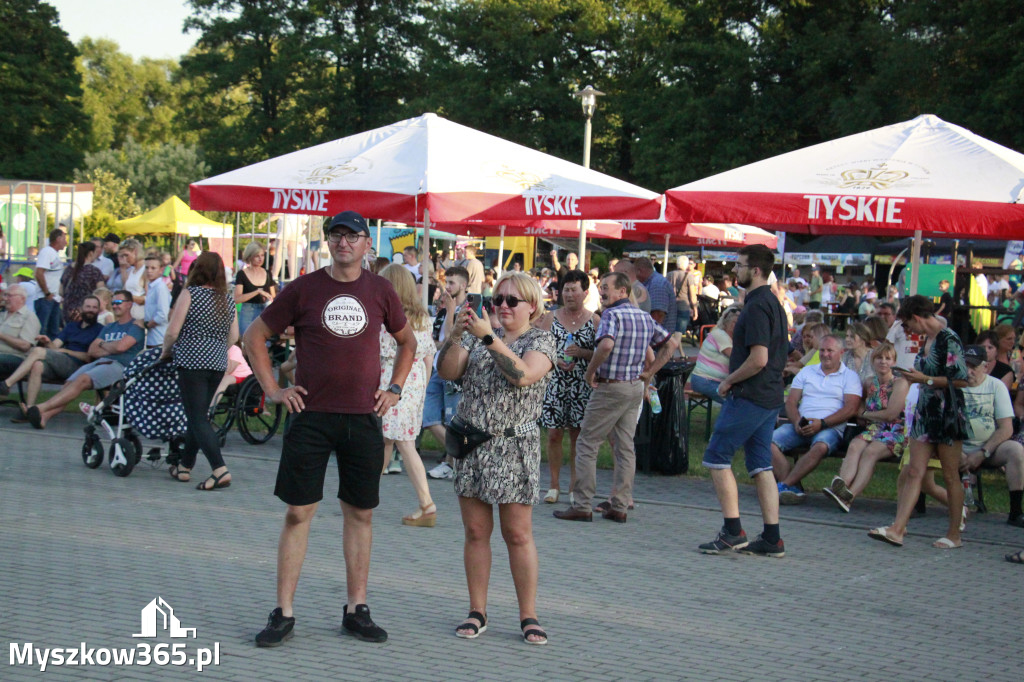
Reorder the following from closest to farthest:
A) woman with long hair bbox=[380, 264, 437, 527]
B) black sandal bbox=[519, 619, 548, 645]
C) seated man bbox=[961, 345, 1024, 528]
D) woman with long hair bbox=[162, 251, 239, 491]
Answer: black sandal bbox=[519, 619, 548, 645], woman with long hair bbox=[380, 264, 437, 527], seated man bbox=[961, 345, 1024, 528], woman with long hair bbox=[162, 251, 239, 491]

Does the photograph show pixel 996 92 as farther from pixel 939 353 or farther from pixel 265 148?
pixel 265 148

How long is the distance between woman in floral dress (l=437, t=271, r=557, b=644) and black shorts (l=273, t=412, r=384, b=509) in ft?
1.34

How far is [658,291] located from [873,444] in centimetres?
540

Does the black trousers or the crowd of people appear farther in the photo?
the black trousers

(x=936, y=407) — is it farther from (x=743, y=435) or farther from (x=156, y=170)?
(x=156, y=170)

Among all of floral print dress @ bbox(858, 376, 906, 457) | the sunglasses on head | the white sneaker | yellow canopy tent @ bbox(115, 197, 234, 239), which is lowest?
the white sneaker

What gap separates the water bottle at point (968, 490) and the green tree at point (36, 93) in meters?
49.3

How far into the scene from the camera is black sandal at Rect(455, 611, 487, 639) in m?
5.13

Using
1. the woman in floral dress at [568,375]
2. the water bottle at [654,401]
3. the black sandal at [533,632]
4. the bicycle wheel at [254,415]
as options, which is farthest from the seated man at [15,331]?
the black sandal at [533,632]

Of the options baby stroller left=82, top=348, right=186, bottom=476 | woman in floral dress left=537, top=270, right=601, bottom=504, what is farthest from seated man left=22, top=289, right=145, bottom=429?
woman in floral dress left=537, top=270, right=601, bottom=504

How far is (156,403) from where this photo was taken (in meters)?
8.91

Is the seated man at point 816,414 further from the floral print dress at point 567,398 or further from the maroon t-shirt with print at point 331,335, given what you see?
the maroon t-shirt with print at point 331,335

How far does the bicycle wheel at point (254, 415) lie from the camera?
10.7 metres

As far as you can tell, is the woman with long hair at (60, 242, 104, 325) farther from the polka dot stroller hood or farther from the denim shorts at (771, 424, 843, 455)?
the denim shorts at (771, 424, 843, 455)
